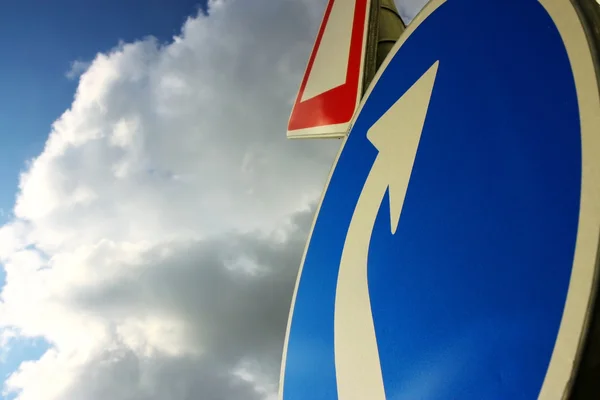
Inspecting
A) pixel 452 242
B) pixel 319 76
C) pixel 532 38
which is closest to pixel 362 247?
pixel 452 242

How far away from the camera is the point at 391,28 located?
1.99 m

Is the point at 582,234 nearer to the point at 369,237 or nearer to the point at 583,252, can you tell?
the point at 583,252

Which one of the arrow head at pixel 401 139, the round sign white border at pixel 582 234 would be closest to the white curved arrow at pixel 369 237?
the arrow head at pixel 401 139

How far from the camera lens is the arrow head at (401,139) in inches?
42.0

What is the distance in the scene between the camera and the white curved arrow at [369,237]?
1.04 m

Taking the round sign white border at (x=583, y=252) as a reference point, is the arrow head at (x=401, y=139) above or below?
above

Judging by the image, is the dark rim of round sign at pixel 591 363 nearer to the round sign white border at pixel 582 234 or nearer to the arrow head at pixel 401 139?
the round sign white border at pixel 582 234

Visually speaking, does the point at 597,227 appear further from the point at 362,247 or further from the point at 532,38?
the point at 362,247

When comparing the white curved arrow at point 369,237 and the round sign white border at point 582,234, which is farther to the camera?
the white curved arrow at point 369,237

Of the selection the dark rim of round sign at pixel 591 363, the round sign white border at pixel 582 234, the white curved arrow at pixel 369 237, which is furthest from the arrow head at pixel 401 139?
the dark rim of round sign at pixel 591 363

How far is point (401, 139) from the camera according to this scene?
1.15 m

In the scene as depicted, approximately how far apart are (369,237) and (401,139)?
23 cm

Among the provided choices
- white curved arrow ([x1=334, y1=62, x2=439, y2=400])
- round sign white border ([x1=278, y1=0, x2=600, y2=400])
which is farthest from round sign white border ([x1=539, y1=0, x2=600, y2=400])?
white curved arrow ([x1=334, y1=62, x2=439, y2=400])

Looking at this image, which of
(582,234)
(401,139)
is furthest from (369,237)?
(582,234)
